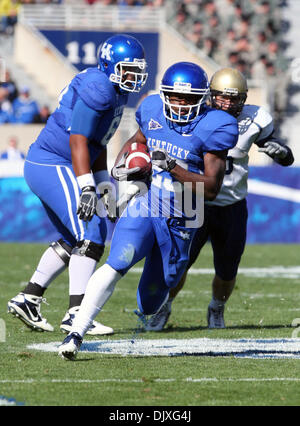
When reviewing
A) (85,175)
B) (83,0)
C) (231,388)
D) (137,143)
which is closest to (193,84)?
(137,143)

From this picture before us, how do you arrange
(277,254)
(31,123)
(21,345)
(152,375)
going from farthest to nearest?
(31,123), (277,254), (21,345), (152,375)

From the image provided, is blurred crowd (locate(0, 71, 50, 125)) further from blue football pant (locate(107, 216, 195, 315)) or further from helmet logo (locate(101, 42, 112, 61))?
blue football pant (locate(107, 216, 195, 315))

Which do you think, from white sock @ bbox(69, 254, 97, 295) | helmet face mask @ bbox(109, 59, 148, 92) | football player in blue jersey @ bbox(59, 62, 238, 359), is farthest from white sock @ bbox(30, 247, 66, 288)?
helmet face mask @ bbox(109, 59, 148, 92)

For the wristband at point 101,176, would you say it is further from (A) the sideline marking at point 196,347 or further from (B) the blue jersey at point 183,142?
(A) the sideline marking at point 196,347

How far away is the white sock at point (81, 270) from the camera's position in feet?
14.9

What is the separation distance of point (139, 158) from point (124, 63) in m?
0.63

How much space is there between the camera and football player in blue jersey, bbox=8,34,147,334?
4.45m

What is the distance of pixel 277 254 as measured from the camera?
10305 millimetres

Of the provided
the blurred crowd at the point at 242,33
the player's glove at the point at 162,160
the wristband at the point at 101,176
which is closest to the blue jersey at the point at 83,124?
the wristband at the point at 101,176

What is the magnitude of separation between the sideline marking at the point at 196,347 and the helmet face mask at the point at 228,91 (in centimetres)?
138

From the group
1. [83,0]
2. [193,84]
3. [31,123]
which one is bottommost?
[31,123]

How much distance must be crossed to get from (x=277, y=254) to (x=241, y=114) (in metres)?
5.23

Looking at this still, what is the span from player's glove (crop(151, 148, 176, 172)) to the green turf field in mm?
910
